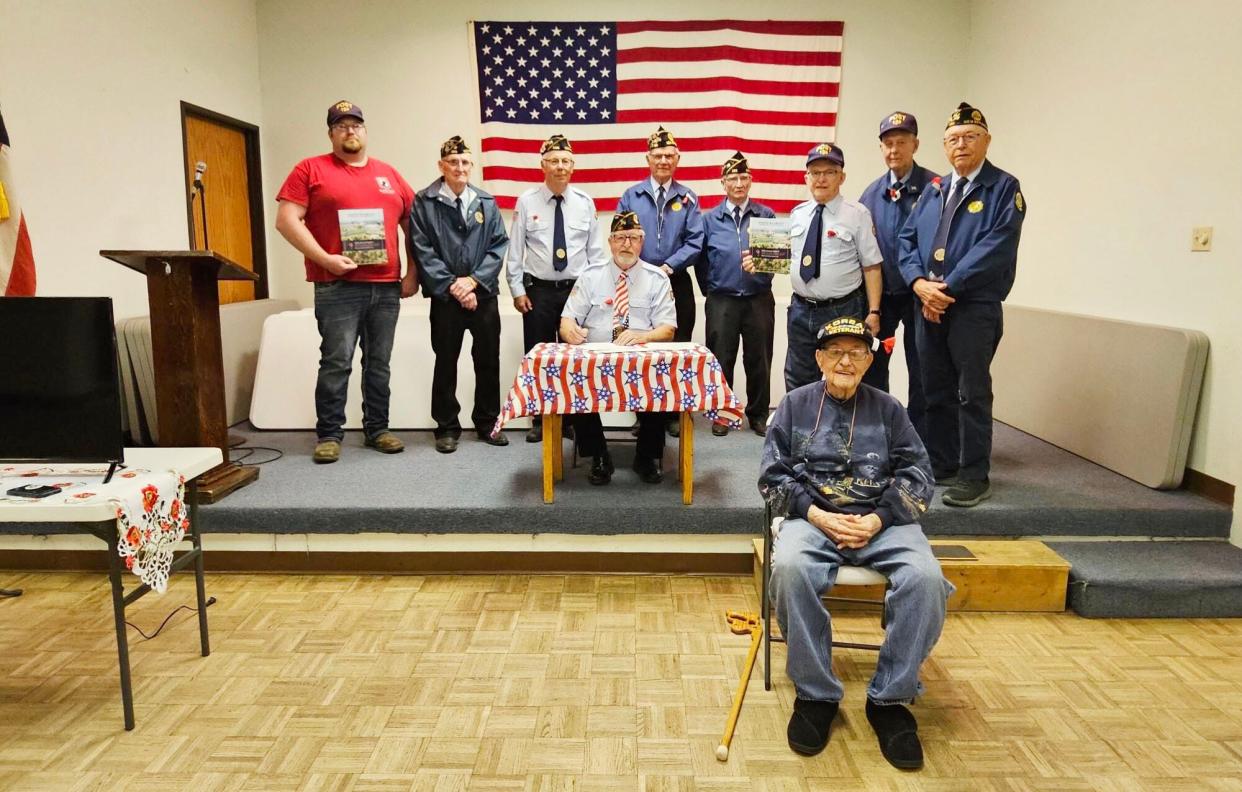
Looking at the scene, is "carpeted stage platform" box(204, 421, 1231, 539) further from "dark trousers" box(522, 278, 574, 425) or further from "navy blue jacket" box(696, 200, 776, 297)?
"navy blue jacket" box(696, 200, 776, 297)

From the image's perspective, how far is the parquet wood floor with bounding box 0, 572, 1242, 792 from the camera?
2.12m

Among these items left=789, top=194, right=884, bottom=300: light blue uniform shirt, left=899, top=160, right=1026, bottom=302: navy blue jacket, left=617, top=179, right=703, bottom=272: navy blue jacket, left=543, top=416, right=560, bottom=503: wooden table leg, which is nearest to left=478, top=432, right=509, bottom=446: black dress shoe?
left=543, top=416, right=560, bottom=503: wooden table leg

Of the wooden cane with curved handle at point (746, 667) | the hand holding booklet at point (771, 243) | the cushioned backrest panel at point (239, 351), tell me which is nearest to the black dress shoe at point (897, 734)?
the wooden cane with curved handle at point (746, 667)

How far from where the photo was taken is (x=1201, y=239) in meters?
3.55

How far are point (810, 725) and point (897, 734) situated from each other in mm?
218

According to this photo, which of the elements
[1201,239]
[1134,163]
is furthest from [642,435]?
[1134,163]

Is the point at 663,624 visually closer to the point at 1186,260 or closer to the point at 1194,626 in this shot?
the point at 1194,626

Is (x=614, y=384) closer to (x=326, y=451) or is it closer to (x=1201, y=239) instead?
(x=326, y=451)

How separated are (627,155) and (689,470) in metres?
3.24

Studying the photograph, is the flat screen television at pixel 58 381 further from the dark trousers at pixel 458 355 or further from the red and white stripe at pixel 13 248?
the dark trousers at pixel 458 355

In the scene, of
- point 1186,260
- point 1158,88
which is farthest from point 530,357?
point 1158,88

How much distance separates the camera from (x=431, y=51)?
19.4 ft

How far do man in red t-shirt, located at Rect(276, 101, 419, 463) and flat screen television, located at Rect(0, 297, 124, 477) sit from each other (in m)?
1.66

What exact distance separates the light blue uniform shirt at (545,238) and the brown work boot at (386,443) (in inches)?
37.5
